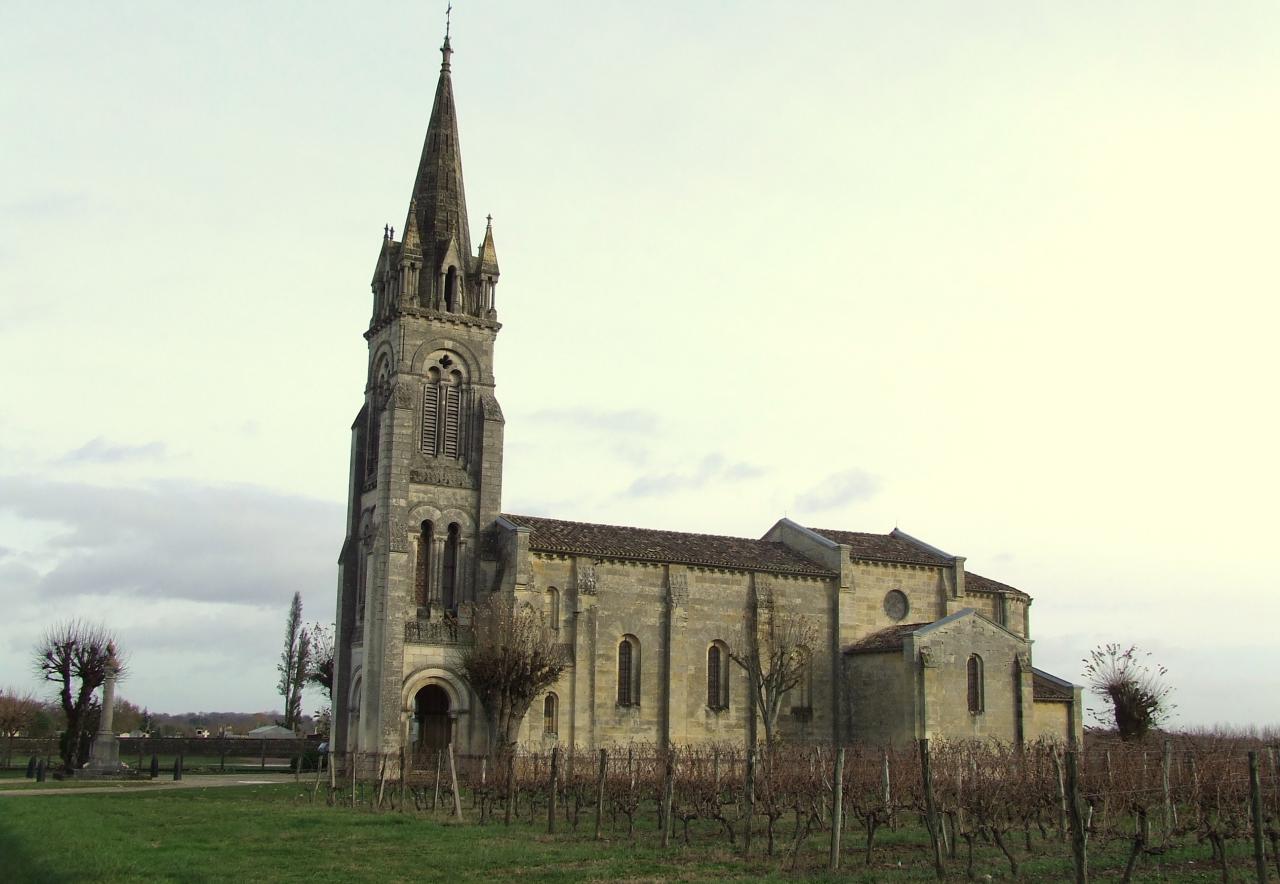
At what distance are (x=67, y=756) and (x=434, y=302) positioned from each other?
78.8 feet

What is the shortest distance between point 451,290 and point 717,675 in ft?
62.2

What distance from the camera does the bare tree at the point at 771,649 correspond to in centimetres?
4847

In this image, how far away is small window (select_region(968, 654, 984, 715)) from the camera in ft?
160

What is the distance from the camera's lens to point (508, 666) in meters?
42.2

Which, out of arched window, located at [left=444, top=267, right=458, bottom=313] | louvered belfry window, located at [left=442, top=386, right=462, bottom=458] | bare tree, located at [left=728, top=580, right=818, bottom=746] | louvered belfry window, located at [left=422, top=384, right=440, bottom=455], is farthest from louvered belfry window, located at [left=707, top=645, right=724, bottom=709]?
arched window, located at [left=444, top=267, right=458, bottom=313]

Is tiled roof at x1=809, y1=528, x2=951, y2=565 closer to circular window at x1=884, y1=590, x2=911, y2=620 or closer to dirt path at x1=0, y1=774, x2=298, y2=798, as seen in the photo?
circular window at x1=884, y1=590, x2=911, y2=620

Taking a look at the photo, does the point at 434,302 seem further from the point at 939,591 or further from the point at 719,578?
the point at 939,591

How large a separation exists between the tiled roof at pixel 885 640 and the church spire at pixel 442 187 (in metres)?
22.6

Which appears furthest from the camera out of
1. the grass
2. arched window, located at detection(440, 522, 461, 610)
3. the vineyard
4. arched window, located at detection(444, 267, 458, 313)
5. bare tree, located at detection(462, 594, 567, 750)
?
arched window, located at detection(444, 267, 458, 313)

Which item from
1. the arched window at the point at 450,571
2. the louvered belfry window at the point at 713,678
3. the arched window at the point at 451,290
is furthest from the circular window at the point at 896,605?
the arched window at the point at 451,290

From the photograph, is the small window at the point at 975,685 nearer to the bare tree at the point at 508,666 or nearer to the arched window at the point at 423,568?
the bare tree at the point at 508,666

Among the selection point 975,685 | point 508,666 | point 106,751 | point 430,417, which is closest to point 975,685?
point 975,685

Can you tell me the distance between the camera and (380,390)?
49781 mm

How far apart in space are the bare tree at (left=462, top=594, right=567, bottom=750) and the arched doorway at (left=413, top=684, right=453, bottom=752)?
2.89 meters
